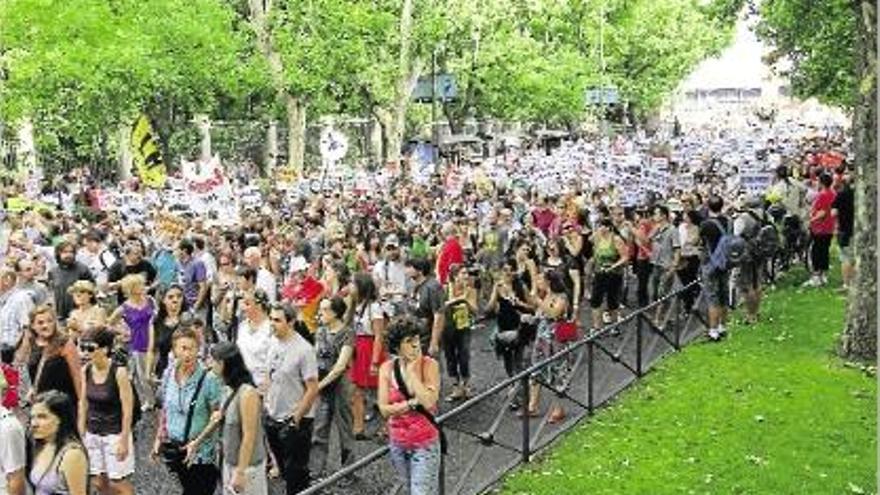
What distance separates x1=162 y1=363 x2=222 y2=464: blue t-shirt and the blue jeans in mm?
1265

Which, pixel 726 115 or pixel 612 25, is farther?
pixel 726 115

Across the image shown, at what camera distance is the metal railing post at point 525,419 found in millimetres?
11883

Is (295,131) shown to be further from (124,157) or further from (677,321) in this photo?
(677,321)

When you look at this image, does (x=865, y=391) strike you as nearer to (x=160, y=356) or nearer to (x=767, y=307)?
(x=767, y=307)

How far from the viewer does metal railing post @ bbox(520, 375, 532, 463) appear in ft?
39.0

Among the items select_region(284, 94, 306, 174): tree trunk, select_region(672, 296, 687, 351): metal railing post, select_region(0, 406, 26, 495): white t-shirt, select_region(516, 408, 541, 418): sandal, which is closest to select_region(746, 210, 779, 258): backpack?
select_region(672, 296, 687, 351): metal railing post

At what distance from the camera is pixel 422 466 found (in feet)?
28.9

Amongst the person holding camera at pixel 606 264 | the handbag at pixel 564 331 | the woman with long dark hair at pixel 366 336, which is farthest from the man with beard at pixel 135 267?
the person holding camera at pixel 606 264

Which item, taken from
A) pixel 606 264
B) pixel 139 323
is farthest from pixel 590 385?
pixel 139 323

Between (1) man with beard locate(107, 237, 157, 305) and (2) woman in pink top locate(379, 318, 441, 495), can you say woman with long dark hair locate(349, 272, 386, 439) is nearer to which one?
(2) woman in pink top locate(379, 318, 441, 495)

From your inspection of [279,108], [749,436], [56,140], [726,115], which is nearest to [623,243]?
[749,436]

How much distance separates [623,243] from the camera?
1752 cm

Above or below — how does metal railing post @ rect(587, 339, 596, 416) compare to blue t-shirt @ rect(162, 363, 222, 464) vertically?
below

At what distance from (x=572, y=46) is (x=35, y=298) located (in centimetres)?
5488
